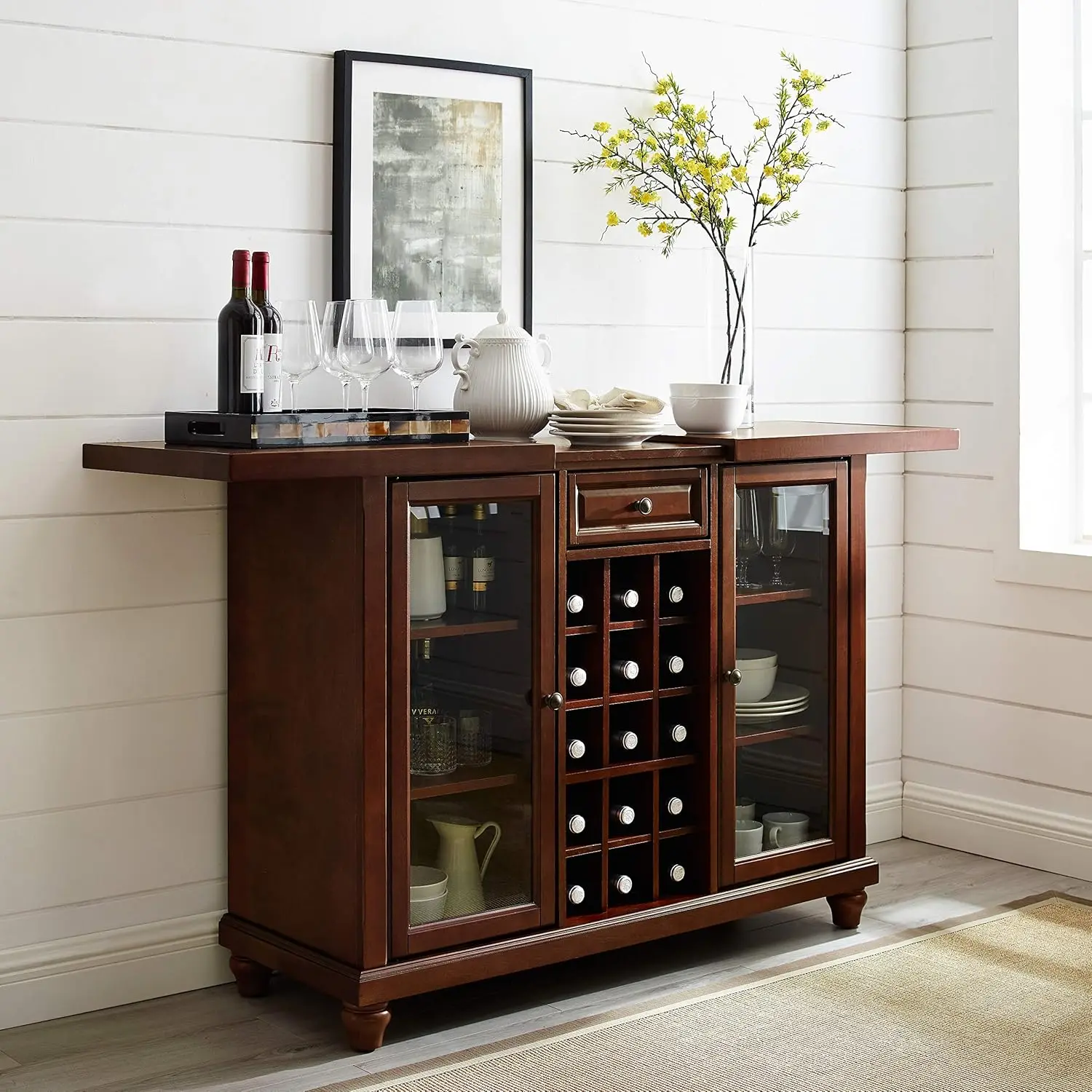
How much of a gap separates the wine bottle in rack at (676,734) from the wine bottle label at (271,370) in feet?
3.15

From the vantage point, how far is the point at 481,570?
2682 millimetres

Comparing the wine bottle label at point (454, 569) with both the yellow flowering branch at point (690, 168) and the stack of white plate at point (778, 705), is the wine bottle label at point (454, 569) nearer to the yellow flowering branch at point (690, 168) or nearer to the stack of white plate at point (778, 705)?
the stack of white plate at point (778, 705)

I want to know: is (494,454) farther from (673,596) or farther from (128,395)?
(128,395)

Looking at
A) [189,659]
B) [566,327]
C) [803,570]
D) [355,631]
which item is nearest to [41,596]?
[189,659]

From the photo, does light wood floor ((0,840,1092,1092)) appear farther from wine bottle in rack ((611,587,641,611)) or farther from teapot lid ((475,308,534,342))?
teapot lid ((475,308,534,342))

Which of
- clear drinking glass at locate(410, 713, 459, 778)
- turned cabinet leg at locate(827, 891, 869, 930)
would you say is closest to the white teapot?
clear drinking glass at locate(410, 713, 459, 778)

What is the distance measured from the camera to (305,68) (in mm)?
2938

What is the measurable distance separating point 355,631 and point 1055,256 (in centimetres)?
216

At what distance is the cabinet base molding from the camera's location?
260 centimetres

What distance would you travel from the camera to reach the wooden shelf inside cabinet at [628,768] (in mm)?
2803

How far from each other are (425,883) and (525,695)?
369 millimetres

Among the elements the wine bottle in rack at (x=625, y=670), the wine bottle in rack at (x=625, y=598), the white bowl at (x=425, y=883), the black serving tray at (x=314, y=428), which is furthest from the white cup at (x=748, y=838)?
the black serving tray at (x=314, y=428)

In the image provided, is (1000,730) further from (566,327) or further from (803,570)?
(566,327)

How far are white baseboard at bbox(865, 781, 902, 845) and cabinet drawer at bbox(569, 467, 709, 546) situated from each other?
1.36 meters
